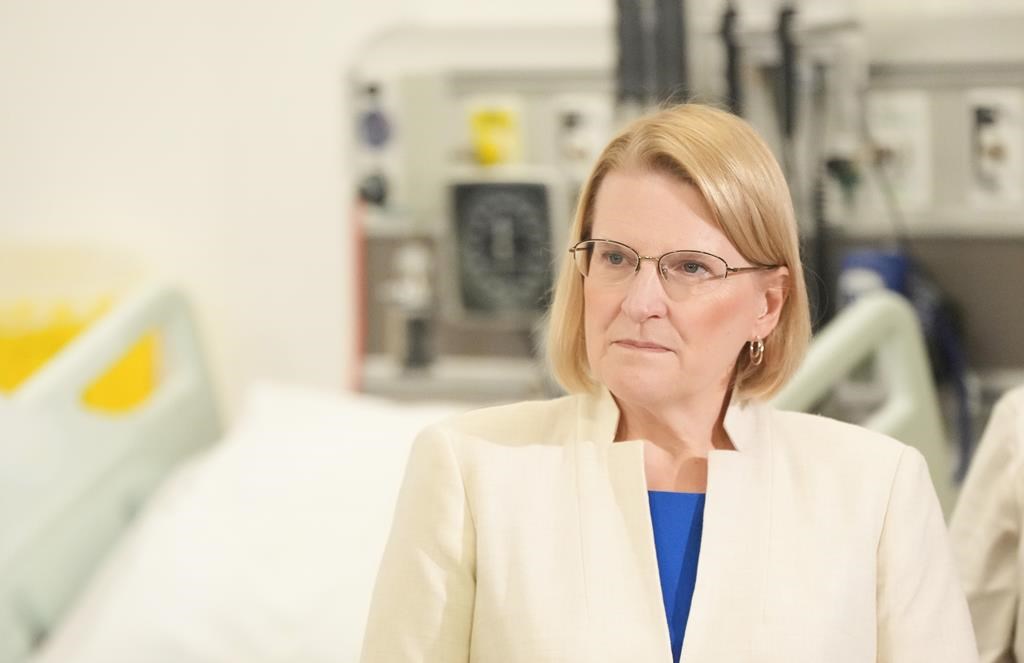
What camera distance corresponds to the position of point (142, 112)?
2.94m

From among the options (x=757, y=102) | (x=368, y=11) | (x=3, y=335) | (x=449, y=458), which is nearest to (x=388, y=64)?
(x=368, y=11)

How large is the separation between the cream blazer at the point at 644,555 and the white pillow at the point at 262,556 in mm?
695

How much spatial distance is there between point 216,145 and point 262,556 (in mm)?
1271

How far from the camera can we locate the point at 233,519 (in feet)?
6.67

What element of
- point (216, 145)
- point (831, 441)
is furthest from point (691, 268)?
point (216, 145)

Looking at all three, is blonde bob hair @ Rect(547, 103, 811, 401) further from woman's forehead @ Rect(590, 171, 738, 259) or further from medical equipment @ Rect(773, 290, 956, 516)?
medical equipment @ Rect(773, 290, 956, 516)

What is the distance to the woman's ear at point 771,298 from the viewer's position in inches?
41.7

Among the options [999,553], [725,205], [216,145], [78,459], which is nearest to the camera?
[725,205]

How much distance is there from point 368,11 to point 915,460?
6.42ft

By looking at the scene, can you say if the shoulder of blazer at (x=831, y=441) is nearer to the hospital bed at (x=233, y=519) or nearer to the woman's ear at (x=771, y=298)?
the woman's ear at (x=771, y=298)

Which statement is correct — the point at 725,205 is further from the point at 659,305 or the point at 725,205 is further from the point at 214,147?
the point at 214,147

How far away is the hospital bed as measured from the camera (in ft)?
6.11

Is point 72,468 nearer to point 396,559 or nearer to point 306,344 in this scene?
point 306,344

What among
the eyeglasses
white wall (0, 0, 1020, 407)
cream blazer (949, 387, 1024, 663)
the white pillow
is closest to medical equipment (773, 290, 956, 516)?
cream blazer (949, 387, 1024, 663)
